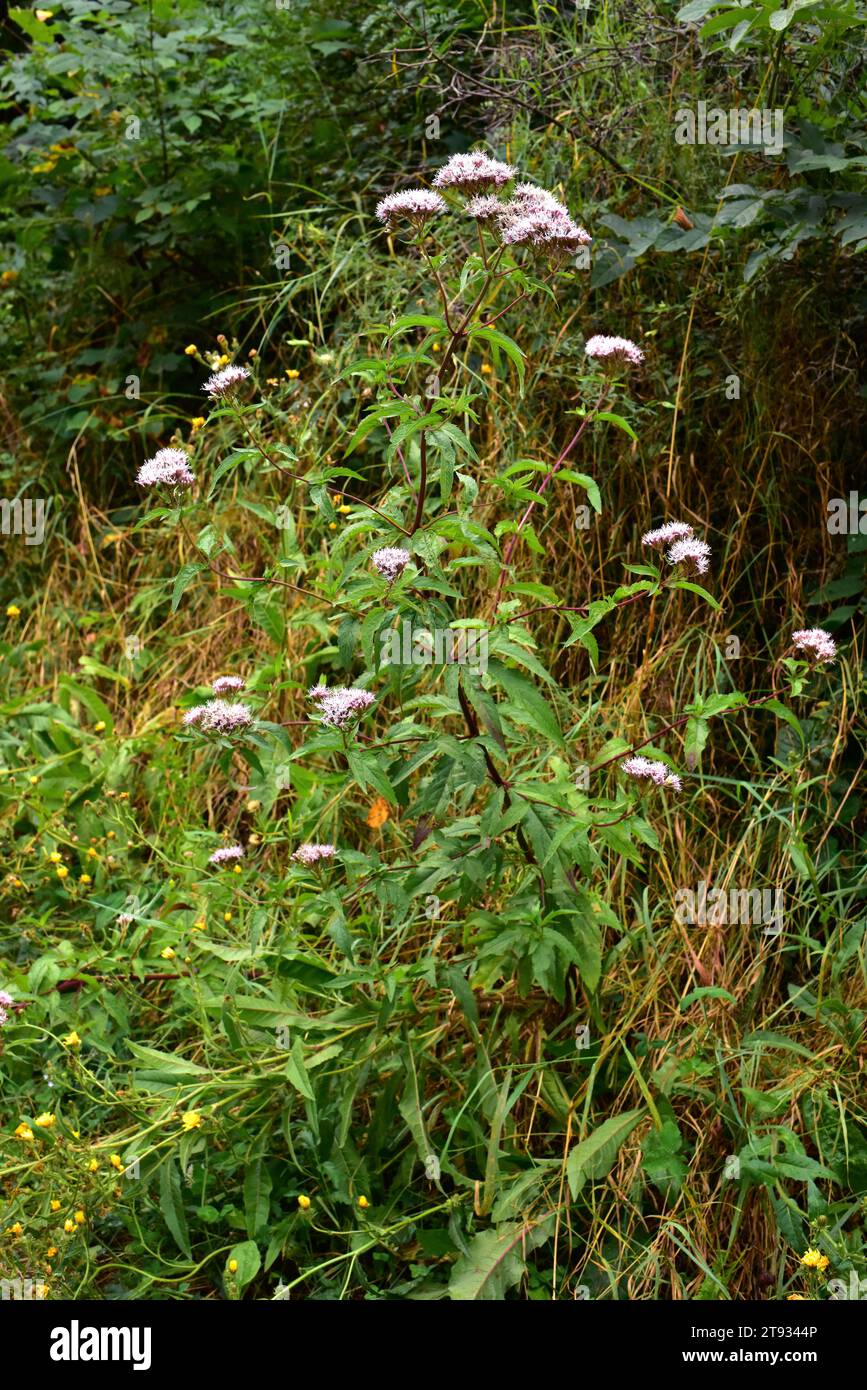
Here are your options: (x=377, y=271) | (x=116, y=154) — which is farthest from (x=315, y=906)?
(x=116, y=154)

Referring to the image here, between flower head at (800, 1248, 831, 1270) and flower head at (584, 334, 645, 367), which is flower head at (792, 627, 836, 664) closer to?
flower head at (584, 334, 645, 367)

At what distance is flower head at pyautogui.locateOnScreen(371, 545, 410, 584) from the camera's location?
238 centimetres

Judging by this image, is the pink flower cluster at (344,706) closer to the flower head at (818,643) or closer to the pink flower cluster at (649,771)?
the pink flower cluster at (649,771)

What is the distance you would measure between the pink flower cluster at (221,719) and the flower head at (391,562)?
0.34 meters

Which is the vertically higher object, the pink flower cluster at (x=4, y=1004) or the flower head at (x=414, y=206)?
the flower head at (x=414, y=206)

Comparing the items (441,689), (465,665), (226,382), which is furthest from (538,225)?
(441,689)

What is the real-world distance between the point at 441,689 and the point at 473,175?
1.29 metres

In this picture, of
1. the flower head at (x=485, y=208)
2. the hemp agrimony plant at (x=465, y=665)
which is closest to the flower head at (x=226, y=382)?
the hemp agrimony plant at (x=465, y=665)

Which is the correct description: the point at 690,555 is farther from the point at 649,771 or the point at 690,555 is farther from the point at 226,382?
the point at 226,382

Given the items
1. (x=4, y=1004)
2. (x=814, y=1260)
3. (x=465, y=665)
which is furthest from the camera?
(x=4, y=1004)

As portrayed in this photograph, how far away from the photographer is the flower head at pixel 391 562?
2.38 m

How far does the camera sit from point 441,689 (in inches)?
132

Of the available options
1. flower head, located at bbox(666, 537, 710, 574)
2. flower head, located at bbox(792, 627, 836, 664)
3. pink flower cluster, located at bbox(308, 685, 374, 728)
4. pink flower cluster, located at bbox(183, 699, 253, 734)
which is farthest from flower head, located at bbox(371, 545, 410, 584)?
flower head, located at bbox(792, 627, 836, 664)

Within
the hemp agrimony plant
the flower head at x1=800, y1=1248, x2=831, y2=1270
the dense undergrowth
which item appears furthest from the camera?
the dense undergrowth
